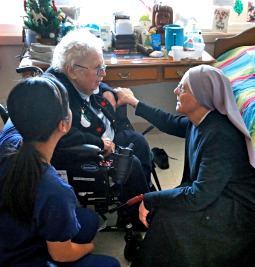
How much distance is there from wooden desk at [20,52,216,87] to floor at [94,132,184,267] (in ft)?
2.18

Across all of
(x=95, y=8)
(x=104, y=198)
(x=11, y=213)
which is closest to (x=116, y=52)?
(x=95, y=8)

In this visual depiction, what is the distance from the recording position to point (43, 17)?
7.38 ft

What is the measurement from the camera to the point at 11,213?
1.06 meters

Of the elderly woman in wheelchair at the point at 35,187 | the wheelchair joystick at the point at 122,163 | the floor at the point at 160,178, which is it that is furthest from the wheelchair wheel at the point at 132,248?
the elderly woman in wheelchair at the point at 35,187

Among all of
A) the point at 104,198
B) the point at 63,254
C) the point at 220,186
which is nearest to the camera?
the point at 63,254

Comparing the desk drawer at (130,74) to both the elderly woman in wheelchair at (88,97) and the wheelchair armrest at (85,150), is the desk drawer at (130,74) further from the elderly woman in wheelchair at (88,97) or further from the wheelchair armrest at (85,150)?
the wheelchair armrest at (85,150)

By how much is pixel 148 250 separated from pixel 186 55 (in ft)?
4.60

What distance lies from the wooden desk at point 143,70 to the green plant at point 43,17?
0.69 ft

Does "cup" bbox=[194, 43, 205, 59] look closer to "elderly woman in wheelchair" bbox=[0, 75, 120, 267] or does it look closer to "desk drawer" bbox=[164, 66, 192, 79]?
"desk drawer" bbox=[164, 66, 192, 79]

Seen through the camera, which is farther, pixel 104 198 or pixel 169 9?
pixel 169 9

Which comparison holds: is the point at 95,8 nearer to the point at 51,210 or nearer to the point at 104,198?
the point at 104,198

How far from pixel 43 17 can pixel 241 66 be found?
144 centimetres

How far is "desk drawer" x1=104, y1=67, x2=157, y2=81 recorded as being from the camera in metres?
2.33

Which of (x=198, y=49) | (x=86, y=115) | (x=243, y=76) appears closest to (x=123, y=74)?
(x=198, y=49)
